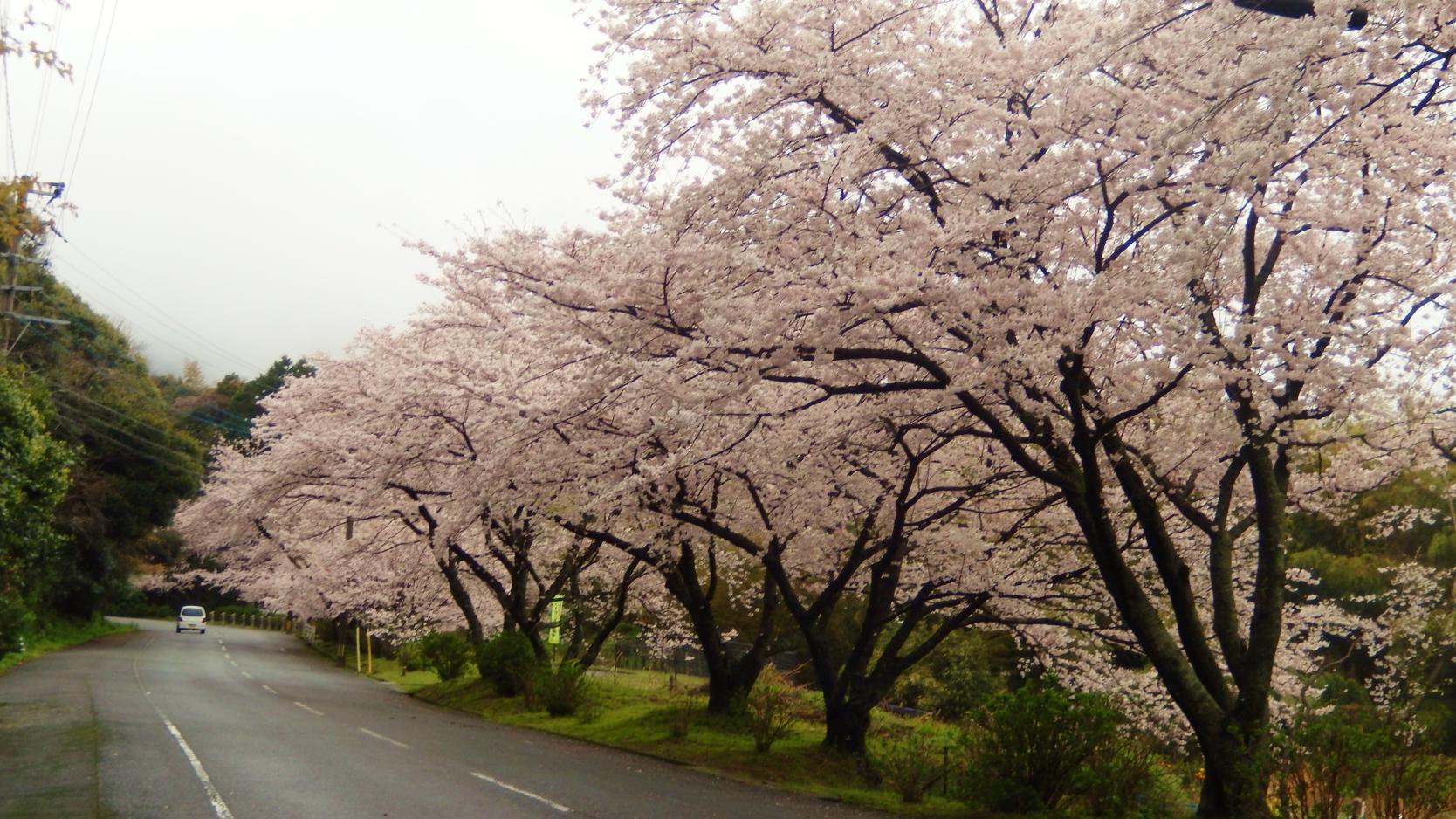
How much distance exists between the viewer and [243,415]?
8194cm

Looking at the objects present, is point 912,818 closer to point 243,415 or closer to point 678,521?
point 678,521

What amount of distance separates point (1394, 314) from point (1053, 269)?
11.7 ft

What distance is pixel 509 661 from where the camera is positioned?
24797 millimetres

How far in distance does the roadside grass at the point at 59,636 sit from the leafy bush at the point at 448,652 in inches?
399

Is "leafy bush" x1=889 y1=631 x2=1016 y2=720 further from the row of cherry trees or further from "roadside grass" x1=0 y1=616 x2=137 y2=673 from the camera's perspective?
"roadside grass" x1=0 y1=616 x2=137 y2=673

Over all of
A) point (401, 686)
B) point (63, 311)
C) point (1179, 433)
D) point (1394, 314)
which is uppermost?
point (63, 311)

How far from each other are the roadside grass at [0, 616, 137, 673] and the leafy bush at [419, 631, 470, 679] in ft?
33.2

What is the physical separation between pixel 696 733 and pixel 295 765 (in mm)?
7102

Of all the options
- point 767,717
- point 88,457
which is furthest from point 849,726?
point 88,457

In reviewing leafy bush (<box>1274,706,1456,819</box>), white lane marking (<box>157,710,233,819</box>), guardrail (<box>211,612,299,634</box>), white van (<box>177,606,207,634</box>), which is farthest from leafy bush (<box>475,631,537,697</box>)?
guardrail (<box>211,612,299,634</box>)

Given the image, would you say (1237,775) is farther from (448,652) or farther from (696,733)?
(448,652)

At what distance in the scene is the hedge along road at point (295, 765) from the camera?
1037 centimetres

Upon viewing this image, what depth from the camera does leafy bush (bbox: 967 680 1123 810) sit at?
38.1 ft

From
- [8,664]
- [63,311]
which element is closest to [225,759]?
[8,664]
